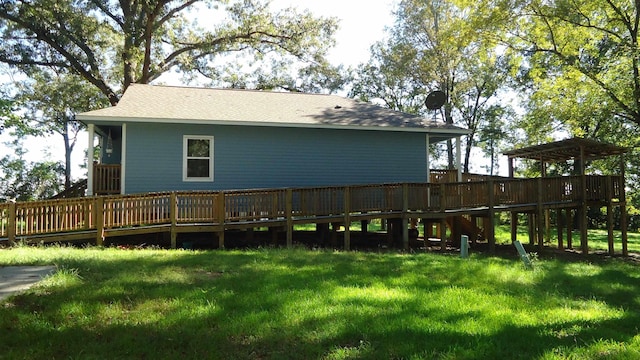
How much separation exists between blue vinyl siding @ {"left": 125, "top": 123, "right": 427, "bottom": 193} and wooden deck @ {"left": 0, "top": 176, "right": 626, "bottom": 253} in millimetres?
1593

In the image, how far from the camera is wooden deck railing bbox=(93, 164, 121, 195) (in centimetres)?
1317

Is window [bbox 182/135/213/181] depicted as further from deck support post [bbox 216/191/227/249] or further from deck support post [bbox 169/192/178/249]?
deck support post [bbox 169/192/178/249]

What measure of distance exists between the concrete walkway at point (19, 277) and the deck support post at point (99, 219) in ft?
12.1

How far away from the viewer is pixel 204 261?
7.61 m

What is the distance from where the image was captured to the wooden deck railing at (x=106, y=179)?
13.2 m

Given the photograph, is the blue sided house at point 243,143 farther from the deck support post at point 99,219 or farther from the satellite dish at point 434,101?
the deck support post at point 99,219

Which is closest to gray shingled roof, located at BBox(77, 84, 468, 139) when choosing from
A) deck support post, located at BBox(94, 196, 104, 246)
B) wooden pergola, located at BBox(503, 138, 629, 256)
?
deck support post, located at BBox(94, 196, 104, 246)

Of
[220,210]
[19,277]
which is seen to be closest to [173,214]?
[220,210]

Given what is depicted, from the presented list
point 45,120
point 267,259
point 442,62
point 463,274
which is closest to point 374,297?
point 463,274

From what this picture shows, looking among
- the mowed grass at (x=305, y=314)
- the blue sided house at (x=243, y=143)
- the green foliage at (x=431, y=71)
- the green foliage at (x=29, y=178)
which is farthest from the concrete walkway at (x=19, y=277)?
the green foliage at (x=29, y=178)

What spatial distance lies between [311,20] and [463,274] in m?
21.0

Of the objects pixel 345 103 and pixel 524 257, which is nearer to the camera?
pixel 524 257

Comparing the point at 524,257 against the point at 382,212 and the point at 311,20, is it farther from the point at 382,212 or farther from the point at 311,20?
the point at 311,20

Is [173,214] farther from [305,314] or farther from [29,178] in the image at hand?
[29,178]
